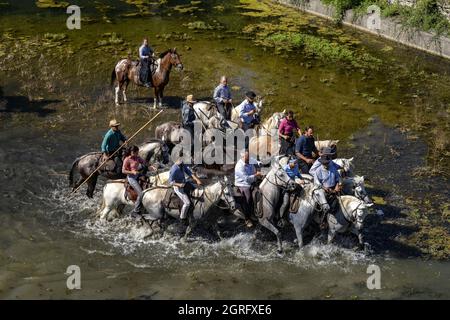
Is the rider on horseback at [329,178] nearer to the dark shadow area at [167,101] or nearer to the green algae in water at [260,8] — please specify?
the dark shadow area at [167,101]

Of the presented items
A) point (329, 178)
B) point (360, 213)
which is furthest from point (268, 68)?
point (360, 213)

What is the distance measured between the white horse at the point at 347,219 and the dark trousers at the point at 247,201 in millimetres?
2039

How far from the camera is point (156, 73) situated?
75.6 feet

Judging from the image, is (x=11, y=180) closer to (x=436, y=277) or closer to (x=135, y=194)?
(x=135, y=194)

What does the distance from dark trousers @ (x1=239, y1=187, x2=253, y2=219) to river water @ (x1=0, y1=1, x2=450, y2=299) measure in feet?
2.71

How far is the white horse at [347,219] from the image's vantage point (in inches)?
550

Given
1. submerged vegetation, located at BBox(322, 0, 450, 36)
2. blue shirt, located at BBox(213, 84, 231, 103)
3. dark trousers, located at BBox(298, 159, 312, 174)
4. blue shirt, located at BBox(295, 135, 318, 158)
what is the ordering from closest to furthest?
blue shirt, located at BBox(295, 135, 318, 158), dark trousers, located at BBox(298, 159, 312, 174), blue shirt, located at BBox(213, 84, 231, 103), submerged vegetation, located at BBox(322, 0, 450, 36)

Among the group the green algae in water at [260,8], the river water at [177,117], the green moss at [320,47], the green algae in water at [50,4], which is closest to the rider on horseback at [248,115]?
the river water at [177,117]

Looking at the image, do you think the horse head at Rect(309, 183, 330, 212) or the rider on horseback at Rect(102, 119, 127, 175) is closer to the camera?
the horse head at Rect(309, 183, 330, 212)

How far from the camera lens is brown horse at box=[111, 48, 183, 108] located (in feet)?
74.3

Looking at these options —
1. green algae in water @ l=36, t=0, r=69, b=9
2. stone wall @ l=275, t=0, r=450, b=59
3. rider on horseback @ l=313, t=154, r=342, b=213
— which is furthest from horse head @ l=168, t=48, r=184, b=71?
green algae in water @ l=36, t=0, r=69, b=9

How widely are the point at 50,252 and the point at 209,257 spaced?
13.4 feet

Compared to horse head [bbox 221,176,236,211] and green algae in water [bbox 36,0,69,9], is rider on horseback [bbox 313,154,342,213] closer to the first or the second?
horse head [bbox 221,176,236,211]
